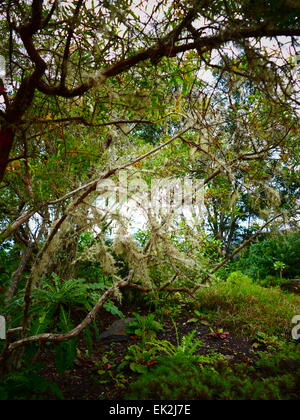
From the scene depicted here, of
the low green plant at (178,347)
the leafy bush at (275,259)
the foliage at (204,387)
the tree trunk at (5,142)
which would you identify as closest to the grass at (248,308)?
the low green plant at (178,347)

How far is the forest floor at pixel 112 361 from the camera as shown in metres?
2.44

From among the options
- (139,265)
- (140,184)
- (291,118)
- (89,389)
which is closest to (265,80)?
(140,184)

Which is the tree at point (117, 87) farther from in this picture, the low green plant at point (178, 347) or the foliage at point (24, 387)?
the low green plant at point (178, 347)

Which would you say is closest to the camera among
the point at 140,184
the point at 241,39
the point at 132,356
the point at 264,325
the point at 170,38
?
the point at 241,39

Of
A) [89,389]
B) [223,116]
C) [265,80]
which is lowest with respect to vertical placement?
[89,389]

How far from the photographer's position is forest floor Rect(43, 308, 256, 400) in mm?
2443

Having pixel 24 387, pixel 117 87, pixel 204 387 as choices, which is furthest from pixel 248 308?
pixel 117 87

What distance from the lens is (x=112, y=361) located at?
3.01 metres

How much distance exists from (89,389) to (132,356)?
59cm

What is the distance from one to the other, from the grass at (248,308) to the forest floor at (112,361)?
11.8 inches

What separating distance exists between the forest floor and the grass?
0.98 feet

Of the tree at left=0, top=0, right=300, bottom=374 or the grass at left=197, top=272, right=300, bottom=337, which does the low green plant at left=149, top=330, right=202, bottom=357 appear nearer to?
the grass at left=197, top=272, right=300, bottom=337
